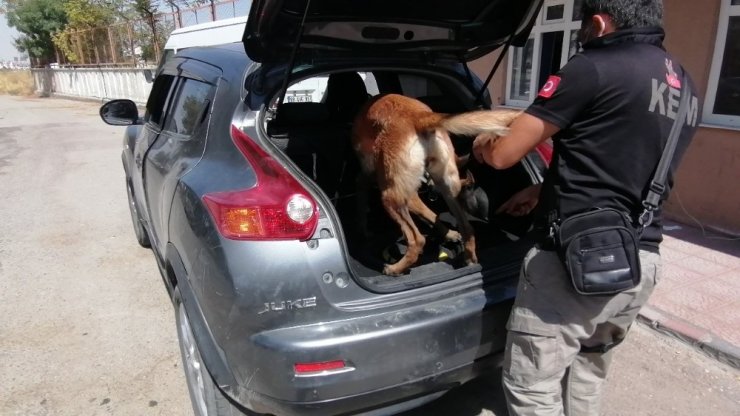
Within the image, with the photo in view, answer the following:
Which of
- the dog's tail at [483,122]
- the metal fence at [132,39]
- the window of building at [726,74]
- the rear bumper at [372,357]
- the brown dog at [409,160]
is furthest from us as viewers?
the metal fence at [132,39]

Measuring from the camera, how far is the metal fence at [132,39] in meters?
14.8

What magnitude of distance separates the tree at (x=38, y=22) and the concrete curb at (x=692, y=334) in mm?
34118

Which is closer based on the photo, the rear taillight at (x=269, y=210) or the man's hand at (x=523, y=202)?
the rear taillight at (x=269, y=210)

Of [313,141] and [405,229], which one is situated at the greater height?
[313,141]

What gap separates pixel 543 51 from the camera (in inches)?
279

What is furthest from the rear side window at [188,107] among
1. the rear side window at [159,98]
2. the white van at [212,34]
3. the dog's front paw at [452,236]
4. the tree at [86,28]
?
the tree at [86,28]

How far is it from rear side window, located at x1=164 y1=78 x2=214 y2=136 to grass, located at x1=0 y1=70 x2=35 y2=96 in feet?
119

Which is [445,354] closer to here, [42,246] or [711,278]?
[711,278]

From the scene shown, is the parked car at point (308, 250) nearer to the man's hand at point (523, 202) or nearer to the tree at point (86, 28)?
the man's hand at point (523, 202)

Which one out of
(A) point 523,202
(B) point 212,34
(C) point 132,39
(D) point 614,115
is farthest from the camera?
(C) point 132,39

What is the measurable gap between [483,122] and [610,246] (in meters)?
0.68

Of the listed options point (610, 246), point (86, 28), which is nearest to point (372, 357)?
point (610, 246)

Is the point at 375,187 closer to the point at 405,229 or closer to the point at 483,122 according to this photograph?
the point at 405,229

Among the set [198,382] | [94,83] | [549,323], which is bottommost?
[94,83]
